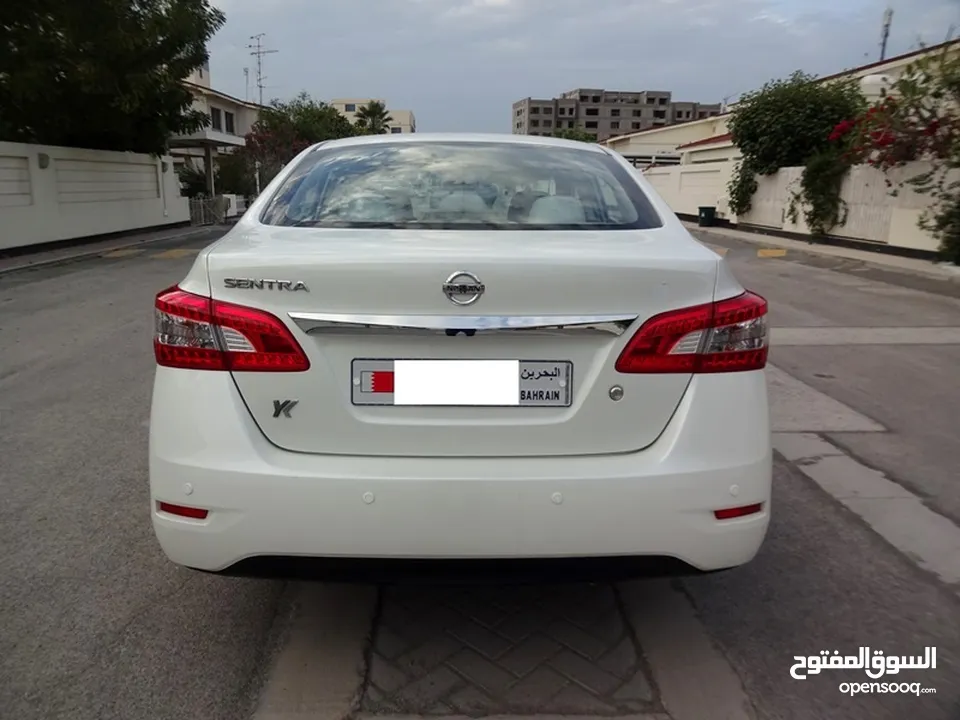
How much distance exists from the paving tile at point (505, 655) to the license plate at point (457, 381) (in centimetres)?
67

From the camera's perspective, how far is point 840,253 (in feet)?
59.6

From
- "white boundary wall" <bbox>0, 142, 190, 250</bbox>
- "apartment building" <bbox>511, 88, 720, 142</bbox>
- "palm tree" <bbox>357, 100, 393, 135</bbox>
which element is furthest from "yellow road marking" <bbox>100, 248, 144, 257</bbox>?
"apartment building" <bbox>511, 88, 720, 142</bbox>

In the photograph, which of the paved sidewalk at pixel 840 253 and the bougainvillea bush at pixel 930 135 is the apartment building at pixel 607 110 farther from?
the bougainvillea bush at pixel 930 135

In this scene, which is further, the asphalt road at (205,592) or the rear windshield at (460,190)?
the rear windshield at (460,190)

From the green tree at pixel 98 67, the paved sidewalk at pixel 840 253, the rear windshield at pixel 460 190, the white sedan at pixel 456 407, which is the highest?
the green tree at pixel 98 67

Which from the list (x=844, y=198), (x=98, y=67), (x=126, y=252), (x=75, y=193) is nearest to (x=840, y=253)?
(x=844, y=198)

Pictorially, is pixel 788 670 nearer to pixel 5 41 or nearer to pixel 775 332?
pixel 775 332

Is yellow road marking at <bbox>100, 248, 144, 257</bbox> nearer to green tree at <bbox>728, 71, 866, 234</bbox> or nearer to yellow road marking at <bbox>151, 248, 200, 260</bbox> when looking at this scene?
yellow road marking at <bbox>151, 248, 200, 260</bbox>

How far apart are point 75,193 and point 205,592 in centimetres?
2038

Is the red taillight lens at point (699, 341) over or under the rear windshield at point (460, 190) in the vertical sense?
under

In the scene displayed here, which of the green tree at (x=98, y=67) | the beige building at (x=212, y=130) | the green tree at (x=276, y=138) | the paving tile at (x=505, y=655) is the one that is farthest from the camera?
the green tree at (x=276, y=138)

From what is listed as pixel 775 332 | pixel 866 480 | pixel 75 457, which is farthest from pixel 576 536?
pixel 775 332

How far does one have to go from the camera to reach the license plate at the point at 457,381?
2328mm

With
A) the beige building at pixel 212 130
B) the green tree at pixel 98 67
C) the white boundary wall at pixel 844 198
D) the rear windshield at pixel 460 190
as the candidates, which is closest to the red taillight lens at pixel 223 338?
the rear windshield at pixel 460 190
